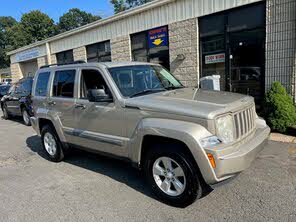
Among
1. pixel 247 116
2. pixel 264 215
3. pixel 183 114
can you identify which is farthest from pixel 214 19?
pixel 264 215

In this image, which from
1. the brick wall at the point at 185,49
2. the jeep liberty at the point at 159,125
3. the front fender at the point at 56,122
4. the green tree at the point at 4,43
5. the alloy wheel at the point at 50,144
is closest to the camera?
the jeep liberty at the point at 159,125

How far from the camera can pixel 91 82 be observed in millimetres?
4465

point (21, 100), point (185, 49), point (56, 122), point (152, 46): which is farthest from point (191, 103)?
point (21, 100)

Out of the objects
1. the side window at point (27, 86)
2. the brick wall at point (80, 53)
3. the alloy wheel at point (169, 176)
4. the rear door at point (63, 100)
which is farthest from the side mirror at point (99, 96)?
the brick wall at point (80, 53)

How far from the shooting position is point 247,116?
141 inches

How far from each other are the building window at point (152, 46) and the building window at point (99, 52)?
1811 mm

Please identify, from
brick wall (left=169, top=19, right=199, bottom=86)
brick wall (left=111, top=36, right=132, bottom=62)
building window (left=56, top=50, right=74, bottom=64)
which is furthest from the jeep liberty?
building window (left=56, top=50, right=74, bottom=64)

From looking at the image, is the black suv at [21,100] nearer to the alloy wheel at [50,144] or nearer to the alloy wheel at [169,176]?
the alloy wheel at [50,144]

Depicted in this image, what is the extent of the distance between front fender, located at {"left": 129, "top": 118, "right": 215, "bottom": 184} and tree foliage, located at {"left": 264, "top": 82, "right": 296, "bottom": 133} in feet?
13.8

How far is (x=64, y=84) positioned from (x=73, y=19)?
72.7m

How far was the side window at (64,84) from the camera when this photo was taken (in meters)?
4.81

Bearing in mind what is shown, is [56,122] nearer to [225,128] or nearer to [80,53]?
[225,128]

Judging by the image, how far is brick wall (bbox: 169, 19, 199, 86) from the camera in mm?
9422

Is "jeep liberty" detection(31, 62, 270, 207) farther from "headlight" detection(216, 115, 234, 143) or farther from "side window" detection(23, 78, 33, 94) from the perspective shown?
"side window" detection(23, 78, 33, 94)
